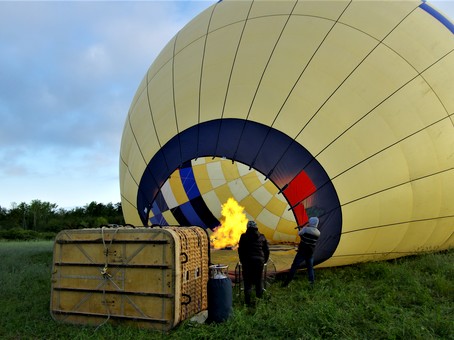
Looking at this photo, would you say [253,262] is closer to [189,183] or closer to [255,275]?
[255,275]

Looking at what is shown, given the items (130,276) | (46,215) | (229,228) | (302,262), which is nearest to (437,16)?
(302,262)

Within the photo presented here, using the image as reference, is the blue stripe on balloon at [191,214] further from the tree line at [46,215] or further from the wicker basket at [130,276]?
the tree line at [46,215]

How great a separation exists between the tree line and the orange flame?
29.3 metres

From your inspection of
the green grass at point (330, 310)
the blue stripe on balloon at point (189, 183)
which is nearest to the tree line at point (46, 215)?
the blue stripe on balloon at point (189, 183)

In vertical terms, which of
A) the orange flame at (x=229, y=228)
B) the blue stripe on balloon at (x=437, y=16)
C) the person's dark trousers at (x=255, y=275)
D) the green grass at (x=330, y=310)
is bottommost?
the green grass at (x=330, y=310)

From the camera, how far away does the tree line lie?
38594 mm

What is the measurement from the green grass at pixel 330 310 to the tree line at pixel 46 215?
3328 cm

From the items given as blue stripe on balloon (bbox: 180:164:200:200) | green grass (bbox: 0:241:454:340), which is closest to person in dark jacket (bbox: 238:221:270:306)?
green grass (bbox: 0:241:454:340)

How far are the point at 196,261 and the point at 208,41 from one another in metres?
2.93

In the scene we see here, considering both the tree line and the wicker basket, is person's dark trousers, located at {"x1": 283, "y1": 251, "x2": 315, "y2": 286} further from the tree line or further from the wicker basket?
the tree line

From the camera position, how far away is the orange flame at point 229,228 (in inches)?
339

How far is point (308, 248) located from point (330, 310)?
1.37 metres

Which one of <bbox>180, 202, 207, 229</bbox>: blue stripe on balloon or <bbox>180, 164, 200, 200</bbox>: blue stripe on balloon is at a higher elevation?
<bbox>180, 164, 200, 200</bbox>: blue stripe on balloon

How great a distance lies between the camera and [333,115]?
191 inches
